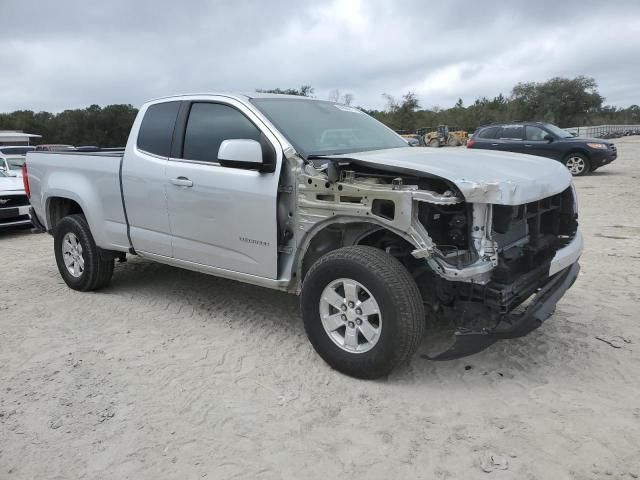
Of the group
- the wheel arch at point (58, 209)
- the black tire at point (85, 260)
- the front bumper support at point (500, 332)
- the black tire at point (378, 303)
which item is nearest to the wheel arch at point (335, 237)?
the black tire at point (378, 303)

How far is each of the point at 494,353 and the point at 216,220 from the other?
7.44 feet

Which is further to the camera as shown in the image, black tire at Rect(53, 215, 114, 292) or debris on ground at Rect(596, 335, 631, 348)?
black tire at Rect(53, 215, 114, 292)

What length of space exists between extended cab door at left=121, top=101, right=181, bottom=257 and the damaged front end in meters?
1.46

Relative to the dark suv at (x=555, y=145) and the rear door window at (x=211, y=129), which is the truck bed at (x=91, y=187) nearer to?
the rear door window at (x=211, y=129)

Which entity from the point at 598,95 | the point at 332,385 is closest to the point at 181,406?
the point at 332,385

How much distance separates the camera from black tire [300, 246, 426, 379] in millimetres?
3123

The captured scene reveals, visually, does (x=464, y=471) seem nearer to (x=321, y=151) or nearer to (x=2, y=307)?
(x=321, y=151)

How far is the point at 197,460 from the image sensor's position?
106 inches

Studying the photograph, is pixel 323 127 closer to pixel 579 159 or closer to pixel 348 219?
pixel 348 219

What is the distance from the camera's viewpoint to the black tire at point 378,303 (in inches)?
123

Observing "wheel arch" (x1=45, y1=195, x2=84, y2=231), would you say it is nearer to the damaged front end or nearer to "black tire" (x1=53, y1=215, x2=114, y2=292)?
"black tire" (x1=53, y1=215, x2=114, y2=292)

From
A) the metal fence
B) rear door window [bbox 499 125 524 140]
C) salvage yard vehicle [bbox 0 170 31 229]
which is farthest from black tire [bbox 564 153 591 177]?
the metal fence

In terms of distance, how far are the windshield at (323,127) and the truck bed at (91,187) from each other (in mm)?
1705

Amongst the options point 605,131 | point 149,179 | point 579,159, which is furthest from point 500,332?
point 605,131
